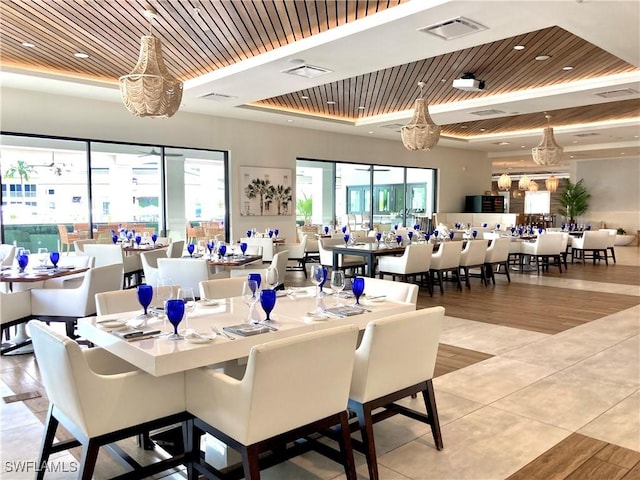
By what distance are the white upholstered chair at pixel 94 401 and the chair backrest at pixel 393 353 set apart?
880 millimetres

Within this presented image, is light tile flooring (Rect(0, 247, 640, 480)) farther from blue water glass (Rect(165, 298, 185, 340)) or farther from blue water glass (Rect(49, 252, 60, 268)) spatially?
blue water glass (Rect(49, 252, 60, 268))

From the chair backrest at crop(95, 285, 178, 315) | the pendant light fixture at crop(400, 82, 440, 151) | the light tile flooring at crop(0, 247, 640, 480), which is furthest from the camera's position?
the pendant light fixture at crop(400, 82, 440, 151)

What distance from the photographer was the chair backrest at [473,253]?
345 inches

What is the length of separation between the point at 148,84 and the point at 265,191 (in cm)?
717

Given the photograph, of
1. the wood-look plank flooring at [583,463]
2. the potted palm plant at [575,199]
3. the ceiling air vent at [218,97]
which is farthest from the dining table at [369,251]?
the potted palm plant at [575,199]

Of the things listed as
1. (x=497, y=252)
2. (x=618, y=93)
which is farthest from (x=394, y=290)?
(x=618, y=93)

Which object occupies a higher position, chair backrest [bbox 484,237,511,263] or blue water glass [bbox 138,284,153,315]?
blue water glass [bbox 138,284,153,315]

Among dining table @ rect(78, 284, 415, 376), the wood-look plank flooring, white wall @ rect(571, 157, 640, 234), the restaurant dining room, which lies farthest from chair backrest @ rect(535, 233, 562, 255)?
white wall @ rect(571, 157, 640, 234)

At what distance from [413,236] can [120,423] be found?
8.37 metres

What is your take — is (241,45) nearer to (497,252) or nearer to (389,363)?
(389,363)

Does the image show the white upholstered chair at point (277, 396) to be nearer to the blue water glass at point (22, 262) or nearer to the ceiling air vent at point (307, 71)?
the blue water glass at point (22, 262)

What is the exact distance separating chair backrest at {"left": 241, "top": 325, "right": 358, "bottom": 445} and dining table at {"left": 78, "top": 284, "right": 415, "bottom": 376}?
0.28 m

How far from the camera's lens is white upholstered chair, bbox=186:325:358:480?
213 cm

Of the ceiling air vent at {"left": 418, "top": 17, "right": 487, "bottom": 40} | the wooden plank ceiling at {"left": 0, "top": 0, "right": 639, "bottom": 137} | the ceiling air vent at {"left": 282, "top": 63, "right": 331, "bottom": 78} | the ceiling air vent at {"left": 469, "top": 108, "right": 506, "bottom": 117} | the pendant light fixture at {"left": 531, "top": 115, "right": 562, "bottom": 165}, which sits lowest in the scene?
the pendant light fixture at {"left": 531, "top": 115, "right": 562, "bottom": 165}
